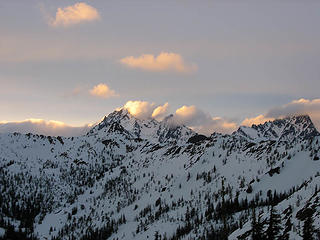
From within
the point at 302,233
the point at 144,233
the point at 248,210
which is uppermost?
the point at 302,233

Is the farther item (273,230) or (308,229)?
(273,230)

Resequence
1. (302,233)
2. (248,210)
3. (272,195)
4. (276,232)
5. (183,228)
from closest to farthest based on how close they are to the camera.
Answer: (302,233), (276,232), (248,210), (272,195), (183,228)

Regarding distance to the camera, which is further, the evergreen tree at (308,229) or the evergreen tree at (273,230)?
the evergreen tree at (273,230)

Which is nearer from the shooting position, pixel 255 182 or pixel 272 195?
pixel 272 195

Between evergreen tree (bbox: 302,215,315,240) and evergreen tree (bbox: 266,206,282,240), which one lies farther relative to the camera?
evergreen tree (bbox: 266,206,282,240)

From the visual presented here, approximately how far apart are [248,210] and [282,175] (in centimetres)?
3985

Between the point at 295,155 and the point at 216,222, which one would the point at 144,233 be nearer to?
the point at 216,222

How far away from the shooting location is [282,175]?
180375mm

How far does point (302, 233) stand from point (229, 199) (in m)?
148

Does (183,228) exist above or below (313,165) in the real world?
below

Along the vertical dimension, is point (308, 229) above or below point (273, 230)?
above

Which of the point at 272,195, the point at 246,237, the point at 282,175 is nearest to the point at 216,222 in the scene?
the point at 272,195

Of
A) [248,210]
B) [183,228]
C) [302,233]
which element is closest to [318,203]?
[302,233]

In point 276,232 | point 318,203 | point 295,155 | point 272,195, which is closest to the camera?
point 276,232
